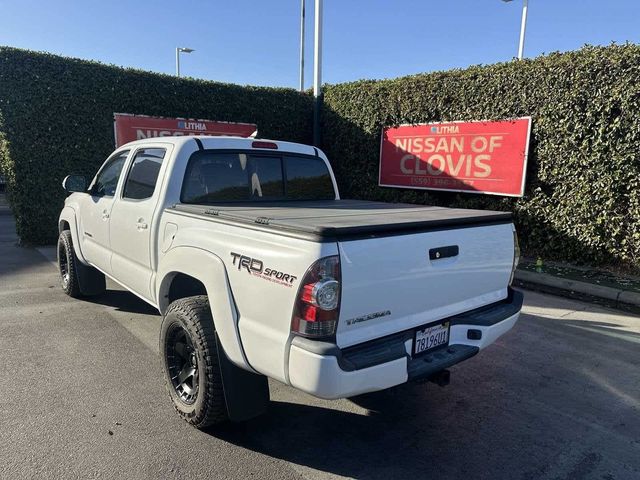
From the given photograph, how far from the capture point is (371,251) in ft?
7.63

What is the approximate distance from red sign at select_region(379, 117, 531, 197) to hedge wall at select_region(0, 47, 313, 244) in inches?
194

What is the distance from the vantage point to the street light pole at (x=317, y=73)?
11867mm

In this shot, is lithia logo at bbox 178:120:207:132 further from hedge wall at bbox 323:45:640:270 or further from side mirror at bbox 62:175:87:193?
side mirror at bbox 62:175:87:193

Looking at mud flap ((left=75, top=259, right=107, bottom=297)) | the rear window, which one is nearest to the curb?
the rear window

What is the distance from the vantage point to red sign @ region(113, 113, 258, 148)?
9.31 metres

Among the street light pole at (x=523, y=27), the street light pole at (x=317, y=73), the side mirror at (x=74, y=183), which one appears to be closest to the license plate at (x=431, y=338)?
the side mirror at (x=74, y=183)

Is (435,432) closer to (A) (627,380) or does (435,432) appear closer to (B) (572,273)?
(A) (627,380)

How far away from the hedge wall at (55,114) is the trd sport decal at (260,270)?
796 cm

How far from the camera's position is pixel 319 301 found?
2150mm

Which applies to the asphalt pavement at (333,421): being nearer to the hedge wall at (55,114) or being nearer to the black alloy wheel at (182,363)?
the black alloy wheel at (182,363)

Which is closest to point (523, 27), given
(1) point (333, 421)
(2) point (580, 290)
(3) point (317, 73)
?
(3) point (317, 73)

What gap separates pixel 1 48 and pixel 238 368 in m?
8.66

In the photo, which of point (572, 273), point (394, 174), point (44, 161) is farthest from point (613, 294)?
point (44, 161)

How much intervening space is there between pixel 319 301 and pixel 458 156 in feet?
25.0
